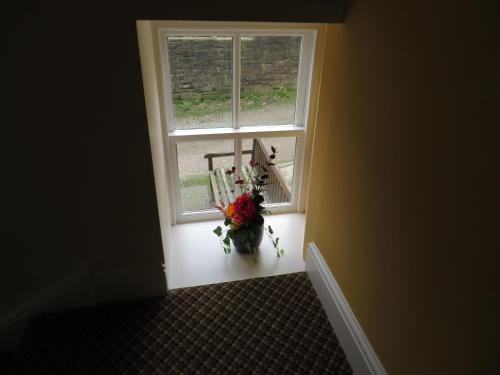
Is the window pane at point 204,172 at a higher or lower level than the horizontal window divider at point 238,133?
lower

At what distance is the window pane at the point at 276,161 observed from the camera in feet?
7.85

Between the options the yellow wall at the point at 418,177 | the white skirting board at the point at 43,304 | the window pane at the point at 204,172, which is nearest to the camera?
the yellow wall at the point at 418,177

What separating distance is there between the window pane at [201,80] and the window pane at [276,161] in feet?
0.77

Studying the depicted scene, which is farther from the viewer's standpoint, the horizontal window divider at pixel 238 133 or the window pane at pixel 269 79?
the horizontal window divider at pixel 238 133

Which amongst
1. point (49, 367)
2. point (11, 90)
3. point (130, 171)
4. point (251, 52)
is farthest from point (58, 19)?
point (49, 367)

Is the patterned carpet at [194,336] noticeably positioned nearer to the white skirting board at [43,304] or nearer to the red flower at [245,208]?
the white skirting board at [43,304]

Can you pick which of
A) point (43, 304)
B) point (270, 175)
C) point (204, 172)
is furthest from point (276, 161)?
point (43, 304)

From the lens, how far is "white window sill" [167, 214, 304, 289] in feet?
6.92

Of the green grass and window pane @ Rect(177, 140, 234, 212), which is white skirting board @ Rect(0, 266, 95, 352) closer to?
window pane @ Rect(177, 140, 234, 212)

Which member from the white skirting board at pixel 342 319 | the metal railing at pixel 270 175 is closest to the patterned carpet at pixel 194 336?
the white skirting board at pixel 342 319

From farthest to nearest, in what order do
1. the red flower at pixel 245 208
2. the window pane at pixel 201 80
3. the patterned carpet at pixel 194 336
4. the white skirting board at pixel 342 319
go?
the red flower at pixel 245 208 → the window pane at pixel 201 80 → the patterned carpet at pixel 194 336 → the white skirting board at pixel 342 319

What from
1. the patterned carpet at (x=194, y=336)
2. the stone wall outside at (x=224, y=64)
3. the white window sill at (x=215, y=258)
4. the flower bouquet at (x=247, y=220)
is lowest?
the patterned carpet at (x=194, y=336)

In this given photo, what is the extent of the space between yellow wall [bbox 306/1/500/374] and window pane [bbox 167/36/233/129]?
707 millimetres

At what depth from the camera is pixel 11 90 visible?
1.33 m
